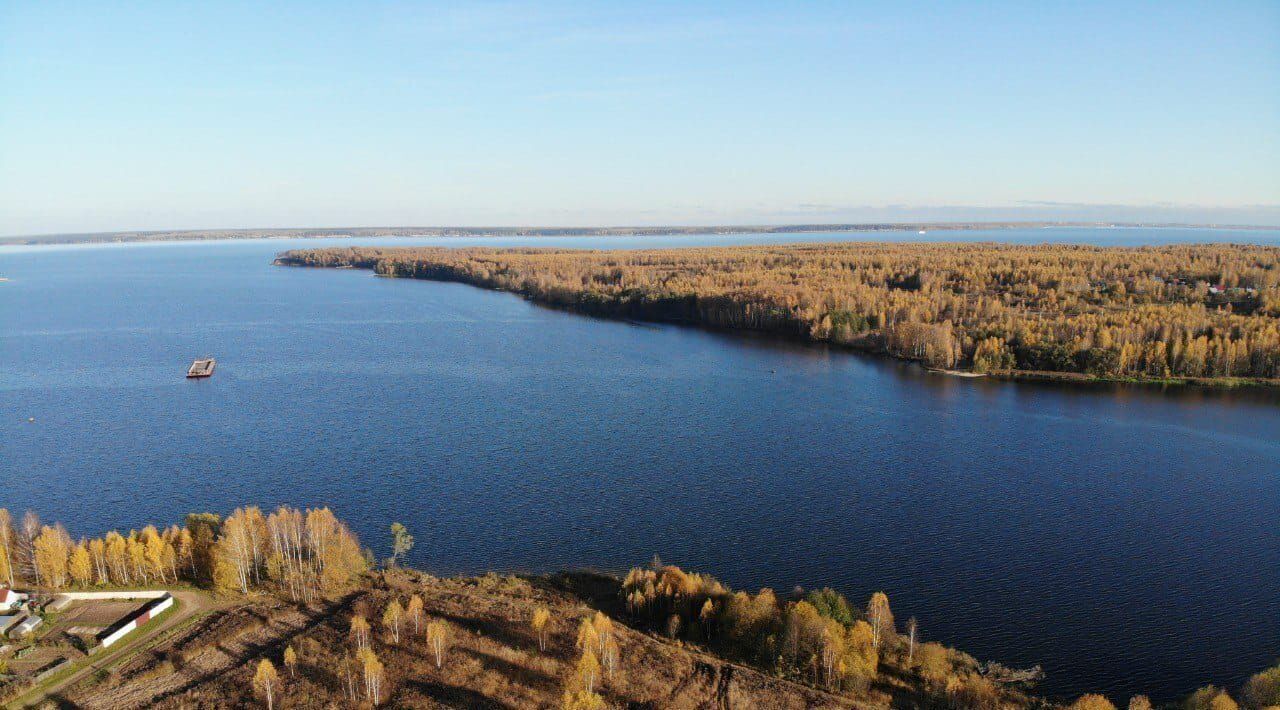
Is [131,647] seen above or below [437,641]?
below

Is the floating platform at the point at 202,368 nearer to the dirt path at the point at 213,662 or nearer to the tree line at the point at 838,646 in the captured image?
the dirt path at the point at 213,662

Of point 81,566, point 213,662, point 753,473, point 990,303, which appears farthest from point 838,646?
point 990,303

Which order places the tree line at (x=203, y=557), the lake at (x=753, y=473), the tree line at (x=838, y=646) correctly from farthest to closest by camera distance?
the lake at (x=753, y=473) → the tree line at (x=203, y=557) → the tree line at (x=838, y=646)

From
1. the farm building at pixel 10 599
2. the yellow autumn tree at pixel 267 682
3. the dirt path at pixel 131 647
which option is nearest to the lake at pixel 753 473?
the dirt path at pixel 131 647

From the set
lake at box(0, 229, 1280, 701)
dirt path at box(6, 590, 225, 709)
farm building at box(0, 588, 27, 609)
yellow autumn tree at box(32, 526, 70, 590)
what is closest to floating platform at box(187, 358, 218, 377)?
lake at box(0, 229, 1280, 701)

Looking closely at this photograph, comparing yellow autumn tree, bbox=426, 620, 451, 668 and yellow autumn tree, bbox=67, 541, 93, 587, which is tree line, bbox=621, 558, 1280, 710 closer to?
yellow autumn tree, bbox=426, 620, 451, 668

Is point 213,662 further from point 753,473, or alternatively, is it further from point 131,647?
point 753,473
